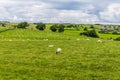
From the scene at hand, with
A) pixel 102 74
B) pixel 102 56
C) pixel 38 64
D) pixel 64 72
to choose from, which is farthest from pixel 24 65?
pixel 102 56

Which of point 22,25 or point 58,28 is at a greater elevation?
point 22,25

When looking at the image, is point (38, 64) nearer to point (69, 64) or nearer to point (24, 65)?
point (24, 65)

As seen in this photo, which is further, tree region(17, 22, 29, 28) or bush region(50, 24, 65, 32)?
tree region(17, 22, 29, 28)

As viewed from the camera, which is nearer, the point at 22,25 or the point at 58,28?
the point at 58,28

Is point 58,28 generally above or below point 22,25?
below

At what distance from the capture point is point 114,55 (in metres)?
36.0

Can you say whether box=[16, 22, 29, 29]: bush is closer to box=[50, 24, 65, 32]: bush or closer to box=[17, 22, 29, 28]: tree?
box=[17, 22, 29, 28]: tree

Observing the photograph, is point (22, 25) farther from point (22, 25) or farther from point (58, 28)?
point (58, 28)

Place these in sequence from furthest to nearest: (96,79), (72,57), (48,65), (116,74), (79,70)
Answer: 1. (72,57)
2. (48,65)
3. (79,70)
4. (116,74)
5. (96,79)

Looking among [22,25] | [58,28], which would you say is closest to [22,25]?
[22,25]

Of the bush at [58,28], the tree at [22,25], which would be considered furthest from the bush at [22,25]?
the bush at [58,28]

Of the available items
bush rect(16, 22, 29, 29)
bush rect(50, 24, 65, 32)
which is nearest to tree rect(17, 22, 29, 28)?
bush rect(16, 22, 29, 29)

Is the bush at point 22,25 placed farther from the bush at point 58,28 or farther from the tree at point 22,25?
the bush at point 58,28

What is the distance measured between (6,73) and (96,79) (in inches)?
366
